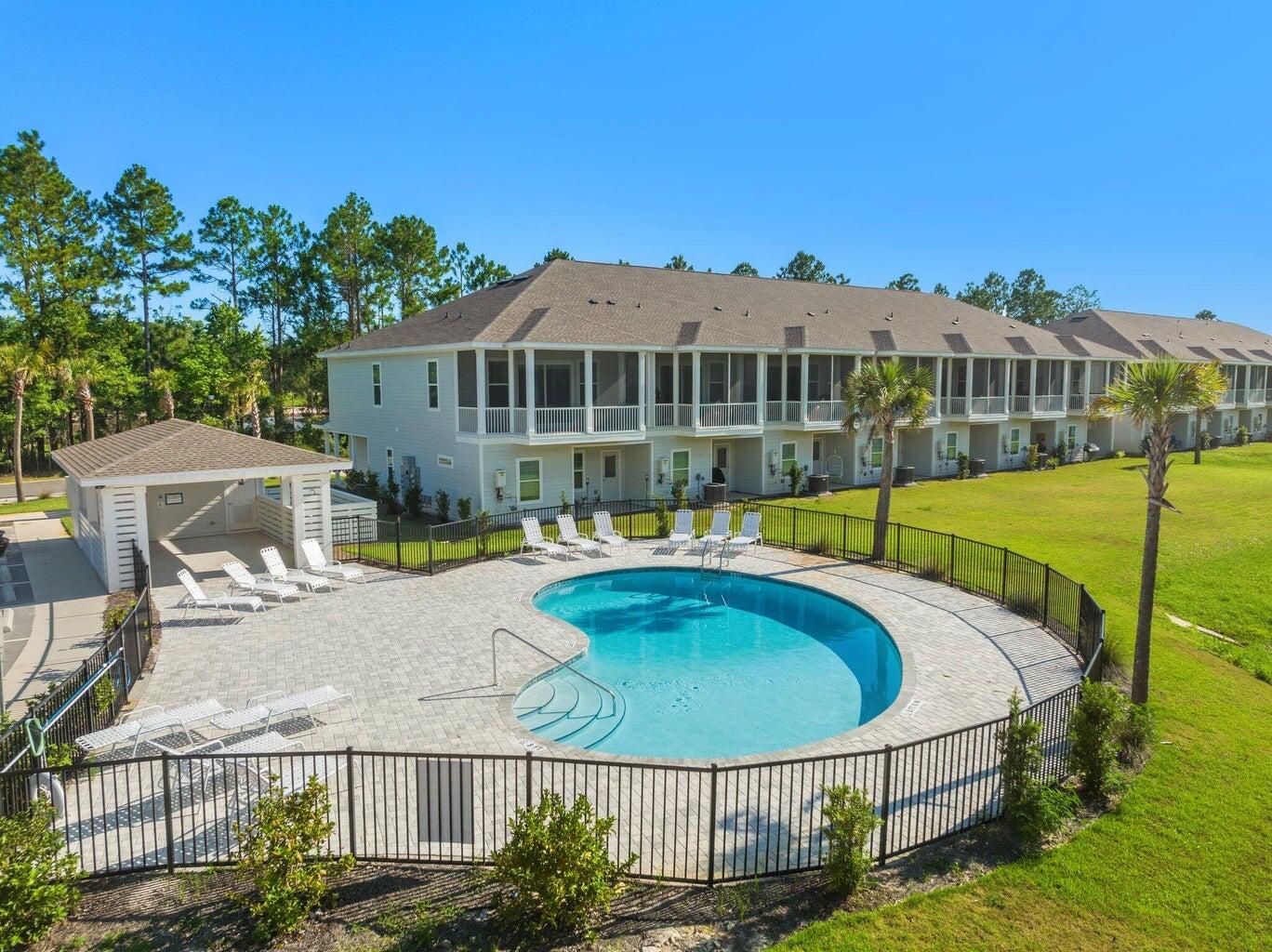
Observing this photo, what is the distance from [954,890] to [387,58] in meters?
22.5

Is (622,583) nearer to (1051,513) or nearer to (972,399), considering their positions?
(1051,513)

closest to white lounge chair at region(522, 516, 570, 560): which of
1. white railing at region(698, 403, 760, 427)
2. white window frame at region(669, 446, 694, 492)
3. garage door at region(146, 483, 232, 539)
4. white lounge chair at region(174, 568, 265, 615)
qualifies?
white lounge chair at region(174, 568, 265, 615)

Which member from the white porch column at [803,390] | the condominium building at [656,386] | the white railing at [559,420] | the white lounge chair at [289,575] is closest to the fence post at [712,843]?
the white lounge chair at [289,575]

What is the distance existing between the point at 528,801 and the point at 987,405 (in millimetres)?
37373

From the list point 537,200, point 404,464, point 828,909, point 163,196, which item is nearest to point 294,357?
point 163,196

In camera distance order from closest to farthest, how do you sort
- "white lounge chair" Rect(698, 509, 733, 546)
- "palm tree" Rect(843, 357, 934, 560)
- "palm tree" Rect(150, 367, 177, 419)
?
1. "palm tree" Rect(843, 357, 934, 560)
2. "white lounge chair" Rect(698, 509, 733, 546)
3. "palm tree" Rect(150, 367, 177, 419)

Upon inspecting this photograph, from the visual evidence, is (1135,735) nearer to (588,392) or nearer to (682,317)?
(588,392)

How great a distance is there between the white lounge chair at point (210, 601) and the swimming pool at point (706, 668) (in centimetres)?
599

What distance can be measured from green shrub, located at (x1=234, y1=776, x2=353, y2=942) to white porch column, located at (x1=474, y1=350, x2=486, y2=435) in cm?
1788

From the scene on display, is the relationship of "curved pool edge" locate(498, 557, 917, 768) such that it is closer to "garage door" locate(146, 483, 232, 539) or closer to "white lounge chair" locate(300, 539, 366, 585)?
"white lounge chair" locate(300, 539, 366, 585)

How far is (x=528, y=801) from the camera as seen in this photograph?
7062 mm

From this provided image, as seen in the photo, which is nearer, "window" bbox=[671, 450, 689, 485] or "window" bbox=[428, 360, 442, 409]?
"window" bbox=[428, 360, 442, 409]

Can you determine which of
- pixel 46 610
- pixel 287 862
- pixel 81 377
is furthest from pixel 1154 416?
pixel 81 377

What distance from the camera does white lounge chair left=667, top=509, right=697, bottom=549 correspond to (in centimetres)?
2278
